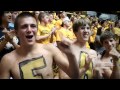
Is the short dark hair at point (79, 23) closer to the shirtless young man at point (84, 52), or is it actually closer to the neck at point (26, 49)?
the shirtless young man at point (84, 52)

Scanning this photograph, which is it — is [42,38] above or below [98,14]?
below

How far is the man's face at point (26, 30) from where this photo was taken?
2.97 m

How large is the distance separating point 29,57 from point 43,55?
142 millimetres

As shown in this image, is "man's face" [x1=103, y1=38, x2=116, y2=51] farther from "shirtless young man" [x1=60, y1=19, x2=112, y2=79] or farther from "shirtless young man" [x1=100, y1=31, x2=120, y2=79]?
"shirtless young man" [x1=60, y1=19, x2=112, y2=79]

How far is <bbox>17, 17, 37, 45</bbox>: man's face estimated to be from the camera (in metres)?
2.97

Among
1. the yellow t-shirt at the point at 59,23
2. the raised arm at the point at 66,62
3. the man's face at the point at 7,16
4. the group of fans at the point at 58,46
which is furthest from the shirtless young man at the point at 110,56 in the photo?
the man's face at the point at 7,16

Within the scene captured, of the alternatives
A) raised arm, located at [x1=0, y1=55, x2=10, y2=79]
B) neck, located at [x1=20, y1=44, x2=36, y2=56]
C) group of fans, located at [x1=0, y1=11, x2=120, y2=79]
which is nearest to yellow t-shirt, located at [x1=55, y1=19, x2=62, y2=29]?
group of fans, located at [x1=0, y1=11, x2=120, y2=79]

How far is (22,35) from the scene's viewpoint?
9.78 feet
